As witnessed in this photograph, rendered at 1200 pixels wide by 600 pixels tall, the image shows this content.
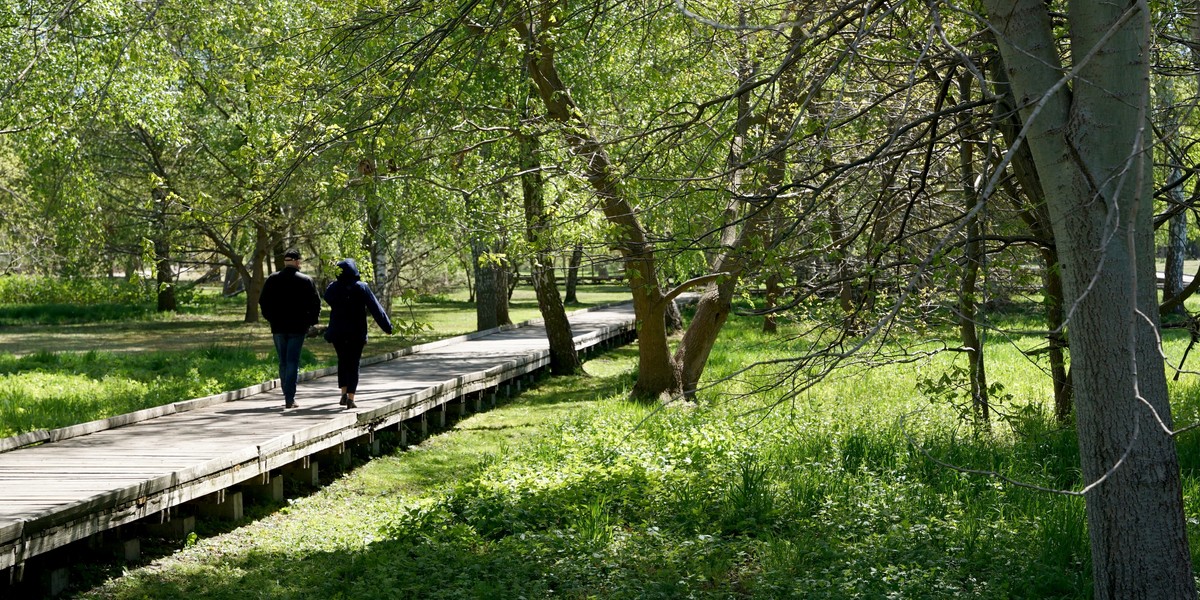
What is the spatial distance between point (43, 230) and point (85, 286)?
15.2 ft

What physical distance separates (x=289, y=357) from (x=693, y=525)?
218 inches

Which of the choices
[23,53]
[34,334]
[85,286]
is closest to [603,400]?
[23,53]

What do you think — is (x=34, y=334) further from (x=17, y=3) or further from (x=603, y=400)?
(x=603, y=400)

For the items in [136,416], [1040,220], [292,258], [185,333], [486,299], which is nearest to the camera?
[1040,220]

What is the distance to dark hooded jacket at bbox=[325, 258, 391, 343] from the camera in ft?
35.6

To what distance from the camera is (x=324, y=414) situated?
11.1 meters

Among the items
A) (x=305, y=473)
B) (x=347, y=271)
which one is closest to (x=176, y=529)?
(x=305, y=473)

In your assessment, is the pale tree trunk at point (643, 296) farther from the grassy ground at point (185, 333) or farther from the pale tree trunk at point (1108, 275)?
the pale tree trunk at point (1108, 275)

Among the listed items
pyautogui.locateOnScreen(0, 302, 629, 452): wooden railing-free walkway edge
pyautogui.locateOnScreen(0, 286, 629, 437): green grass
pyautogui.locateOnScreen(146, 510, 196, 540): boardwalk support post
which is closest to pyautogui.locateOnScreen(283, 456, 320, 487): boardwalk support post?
pyautogui.locateOnScreen(0, 302, 629, 452): wooden railing-free walkway edge

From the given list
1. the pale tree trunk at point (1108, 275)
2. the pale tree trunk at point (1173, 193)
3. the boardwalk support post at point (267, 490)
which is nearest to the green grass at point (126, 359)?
the boardwalk support post at point (267, 490)

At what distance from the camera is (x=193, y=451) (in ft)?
28.9

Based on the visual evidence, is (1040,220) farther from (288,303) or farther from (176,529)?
(288,303)

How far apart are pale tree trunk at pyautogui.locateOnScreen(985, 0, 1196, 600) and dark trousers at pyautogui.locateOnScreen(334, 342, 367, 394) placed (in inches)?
315

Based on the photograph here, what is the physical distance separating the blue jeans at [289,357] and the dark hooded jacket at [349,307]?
362mm
